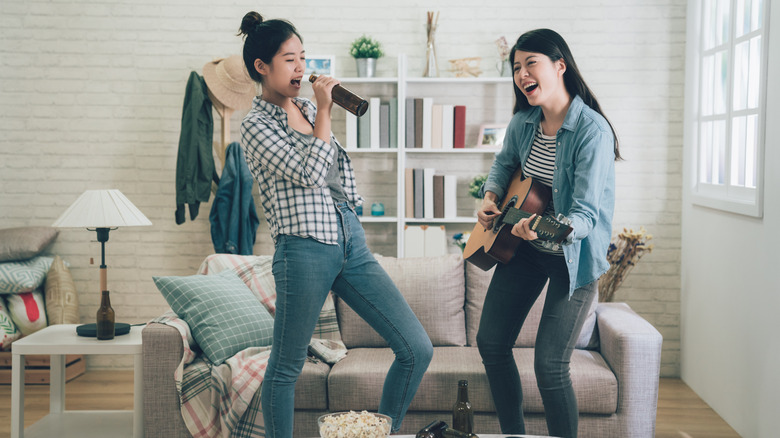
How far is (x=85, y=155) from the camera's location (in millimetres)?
4301

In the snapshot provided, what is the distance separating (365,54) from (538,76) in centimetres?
221

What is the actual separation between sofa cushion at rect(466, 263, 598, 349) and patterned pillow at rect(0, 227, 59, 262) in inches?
102

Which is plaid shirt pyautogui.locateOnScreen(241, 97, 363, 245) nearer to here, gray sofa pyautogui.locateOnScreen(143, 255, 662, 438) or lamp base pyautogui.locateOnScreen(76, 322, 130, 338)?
gray sofa pyautogui.locateOnScreen(143, 255, 662, 438)

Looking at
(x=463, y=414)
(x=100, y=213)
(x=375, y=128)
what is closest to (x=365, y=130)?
(x=375, y=128)

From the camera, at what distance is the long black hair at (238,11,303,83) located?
1904mm

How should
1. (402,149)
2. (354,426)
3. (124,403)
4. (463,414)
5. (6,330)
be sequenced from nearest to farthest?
(354,426), (463,414), (124,403), (6,330), (402,149)

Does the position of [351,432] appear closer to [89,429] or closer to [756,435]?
[89,429]

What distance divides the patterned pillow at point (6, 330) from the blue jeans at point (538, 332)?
9.40 ft

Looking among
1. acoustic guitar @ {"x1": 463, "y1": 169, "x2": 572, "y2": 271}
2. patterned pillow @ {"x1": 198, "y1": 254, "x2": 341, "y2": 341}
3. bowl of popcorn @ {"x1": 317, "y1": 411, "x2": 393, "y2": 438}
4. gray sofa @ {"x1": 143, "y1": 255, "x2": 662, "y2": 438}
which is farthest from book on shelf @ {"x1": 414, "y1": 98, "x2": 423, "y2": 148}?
bowl of popcorn @ {"x1": 317, "y1": 411, "x2": 393, "y2": 438}

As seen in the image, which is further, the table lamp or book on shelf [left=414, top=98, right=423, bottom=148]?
book on shelf [left=414, top=98, right=423, bottom=148]

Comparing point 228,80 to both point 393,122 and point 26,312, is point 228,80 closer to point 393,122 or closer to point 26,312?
point 393,122

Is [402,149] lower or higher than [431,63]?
lower

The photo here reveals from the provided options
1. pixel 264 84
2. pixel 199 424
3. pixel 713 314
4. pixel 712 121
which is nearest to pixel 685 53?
pixel 712 121

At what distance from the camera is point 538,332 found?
215cm
